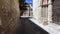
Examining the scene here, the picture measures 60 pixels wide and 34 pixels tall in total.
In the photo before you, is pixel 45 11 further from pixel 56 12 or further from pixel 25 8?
pixel 25 8

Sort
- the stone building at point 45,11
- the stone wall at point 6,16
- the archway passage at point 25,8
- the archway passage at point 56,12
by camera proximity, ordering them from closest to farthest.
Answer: the stone wall at point 6,16
the archway passage at point 56,12
the stone building at point 45,11
the archway passage at point 25,8

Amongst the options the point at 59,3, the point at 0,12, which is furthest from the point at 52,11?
the point at 0,12

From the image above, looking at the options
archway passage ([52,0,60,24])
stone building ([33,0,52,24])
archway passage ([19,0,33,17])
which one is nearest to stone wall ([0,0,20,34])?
archway passage ([52,0,60,24])

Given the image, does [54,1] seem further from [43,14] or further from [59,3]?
[43,14]

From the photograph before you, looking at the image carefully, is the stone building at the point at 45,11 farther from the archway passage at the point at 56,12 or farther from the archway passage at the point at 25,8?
the archway passage at the point at 25,8

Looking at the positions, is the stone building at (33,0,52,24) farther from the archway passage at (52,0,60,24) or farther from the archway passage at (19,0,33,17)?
the archway passage at (19,0,33,17)

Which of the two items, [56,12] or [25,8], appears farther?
[25,8]

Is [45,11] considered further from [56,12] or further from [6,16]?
[6,16]

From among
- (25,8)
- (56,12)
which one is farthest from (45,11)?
(25,8)

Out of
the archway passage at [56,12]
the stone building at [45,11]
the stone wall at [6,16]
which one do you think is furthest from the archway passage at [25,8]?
the stone wall at [6,16]

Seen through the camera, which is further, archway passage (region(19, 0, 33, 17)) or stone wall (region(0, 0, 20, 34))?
archway passage (region(19, 0, 33, 17))

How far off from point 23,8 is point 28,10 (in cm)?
89

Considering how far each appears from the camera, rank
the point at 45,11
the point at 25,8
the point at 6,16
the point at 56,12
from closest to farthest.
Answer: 1. the point at 6,16
2. the point at 56,12
3. the point at 45,11
4. the point at 25,8

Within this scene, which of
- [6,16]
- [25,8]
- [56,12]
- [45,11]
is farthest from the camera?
[25,8]
